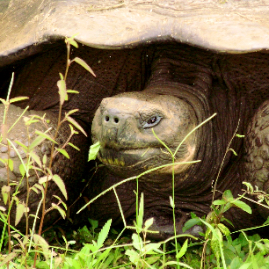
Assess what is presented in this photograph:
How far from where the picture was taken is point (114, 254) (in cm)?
215

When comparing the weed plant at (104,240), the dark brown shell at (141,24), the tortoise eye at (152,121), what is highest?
the dark brown shell at (141,24)

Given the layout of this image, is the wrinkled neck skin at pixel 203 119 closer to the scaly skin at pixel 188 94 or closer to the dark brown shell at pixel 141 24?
the scaly skin at pixel 188 94

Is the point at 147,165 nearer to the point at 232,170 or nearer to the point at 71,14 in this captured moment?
the point at 232,170

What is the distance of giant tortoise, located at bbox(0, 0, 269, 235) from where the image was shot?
2000mm

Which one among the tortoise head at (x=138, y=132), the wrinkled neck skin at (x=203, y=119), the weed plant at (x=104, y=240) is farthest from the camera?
the wrinkled neck skin at (x=203, y=119)

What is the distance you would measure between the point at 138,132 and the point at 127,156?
0.11m

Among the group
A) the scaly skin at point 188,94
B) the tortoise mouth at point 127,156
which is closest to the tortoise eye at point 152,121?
the tortoise mouth at point 127,156

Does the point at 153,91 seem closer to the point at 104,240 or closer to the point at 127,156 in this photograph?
the point at 127,156

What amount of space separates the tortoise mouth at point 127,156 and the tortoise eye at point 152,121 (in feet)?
0.34

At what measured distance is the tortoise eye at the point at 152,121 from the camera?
6.49 ft

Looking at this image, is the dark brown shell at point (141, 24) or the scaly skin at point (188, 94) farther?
the scaly skin at point (188, 94)

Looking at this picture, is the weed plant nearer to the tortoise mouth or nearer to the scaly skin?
the tortoise mouth

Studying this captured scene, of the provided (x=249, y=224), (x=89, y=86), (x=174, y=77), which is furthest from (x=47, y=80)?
(x=249, y=224)

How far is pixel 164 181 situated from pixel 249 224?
505mm
